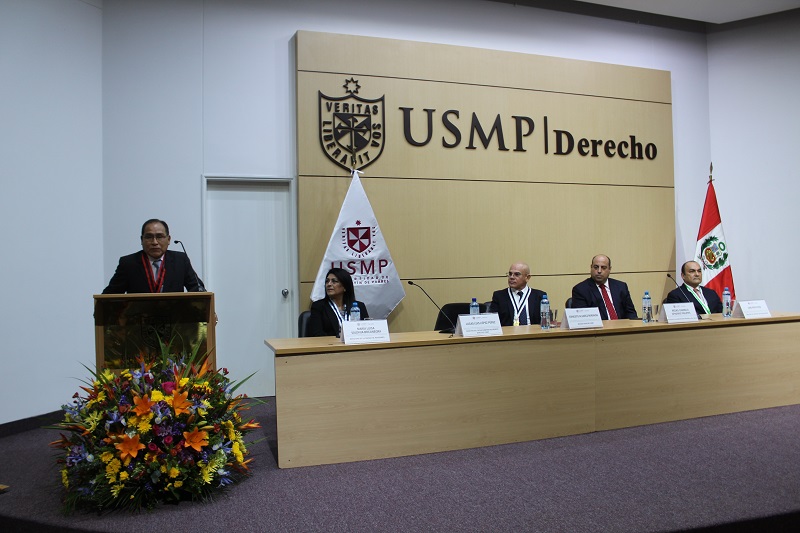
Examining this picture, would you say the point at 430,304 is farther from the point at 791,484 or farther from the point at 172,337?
the point at 791,484

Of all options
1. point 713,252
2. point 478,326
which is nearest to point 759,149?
point 713,252

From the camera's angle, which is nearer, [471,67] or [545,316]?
[545,316]

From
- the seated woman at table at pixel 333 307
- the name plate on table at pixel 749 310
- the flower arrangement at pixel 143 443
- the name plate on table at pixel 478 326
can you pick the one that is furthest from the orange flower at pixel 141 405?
the name plate on table at pixel 749 310

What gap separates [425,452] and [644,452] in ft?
3.73

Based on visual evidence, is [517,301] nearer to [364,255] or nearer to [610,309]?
[610,309]

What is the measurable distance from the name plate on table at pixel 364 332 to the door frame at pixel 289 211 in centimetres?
164

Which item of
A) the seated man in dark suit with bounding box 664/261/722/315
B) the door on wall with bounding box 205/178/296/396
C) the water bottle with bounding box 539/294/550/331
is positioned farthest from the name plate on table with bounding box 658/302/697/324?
the door on wall with bounding box 205/178/296/396

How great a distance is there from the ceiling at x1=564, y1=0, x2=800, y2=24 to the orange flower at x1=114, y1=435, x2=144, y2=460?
4.97 metres

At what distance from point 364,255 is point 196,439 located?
2.51 meters

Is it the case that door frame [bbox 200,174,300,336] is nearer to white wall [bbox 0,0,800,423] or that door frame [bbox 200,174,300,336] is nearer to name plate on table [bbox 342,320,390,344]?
white wall [bbox 0,0,800,423]

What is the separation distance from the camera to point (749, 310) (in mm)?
4312

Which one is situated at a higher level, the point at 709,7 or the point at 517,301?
the point at 709,7

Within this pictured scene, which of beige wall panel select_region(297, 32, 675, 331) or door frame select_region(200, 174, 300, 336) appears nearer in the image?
door frame select_region(200, 174, 300, 336)

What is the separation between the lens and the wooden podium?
3.12 meters
